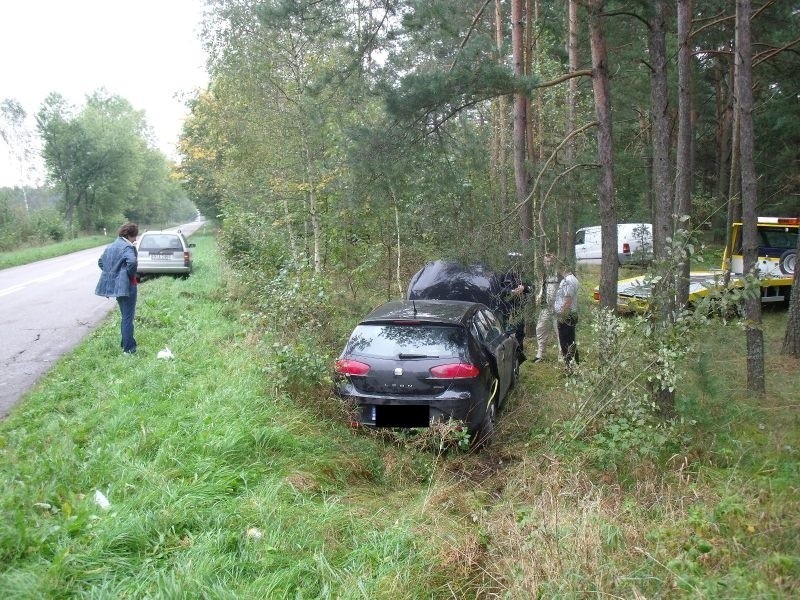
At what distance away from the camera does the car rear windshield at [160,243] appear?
1898 centimetres

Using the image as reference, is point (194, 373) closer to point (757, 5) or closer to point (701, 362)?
point (701, 362)

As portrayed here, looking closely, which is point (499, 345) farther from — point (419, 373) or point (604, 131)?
point (604, 131)

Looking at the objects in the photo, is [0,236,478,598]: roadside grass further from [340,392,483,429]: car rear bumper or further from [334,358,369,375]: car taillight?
[334,358,369,375]: car taillight

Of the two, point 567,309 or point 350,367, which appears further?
point 567,309

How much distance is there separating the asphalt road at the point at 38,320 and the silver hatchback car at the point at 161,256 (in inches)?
62.3

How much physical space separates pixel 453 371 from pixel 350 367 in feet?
3.49

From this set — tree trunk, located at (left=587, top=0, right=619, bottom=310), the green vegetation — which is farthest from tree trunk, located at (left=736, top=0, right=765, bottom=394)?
tree trunk, located at (left=587, top=0, right=619, bottom=310)

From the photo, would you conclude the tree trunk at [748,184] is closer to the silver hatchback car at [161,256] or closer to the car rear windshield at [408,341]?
the car rear windshield at [408,341]

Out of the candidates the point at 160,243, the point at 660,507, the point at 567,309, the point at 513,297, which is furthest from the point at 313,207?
the point at 660,507

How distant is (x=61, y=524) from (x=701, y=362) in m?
5.48

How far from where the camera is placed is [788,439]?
5316 millimetres

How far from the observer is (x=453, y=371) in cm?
614

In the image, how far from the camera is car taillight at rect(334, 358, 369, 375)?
20.9 feet

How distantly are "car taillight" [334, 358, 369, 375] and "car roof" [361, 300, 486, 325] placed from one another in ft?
1.81
